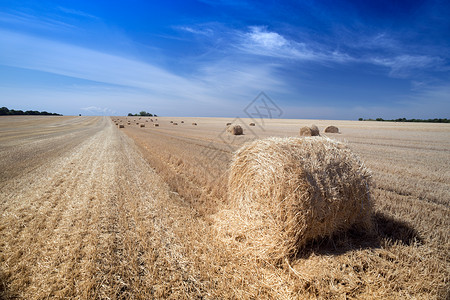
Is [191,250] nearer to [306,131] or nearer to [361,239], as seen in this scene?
[361,239]

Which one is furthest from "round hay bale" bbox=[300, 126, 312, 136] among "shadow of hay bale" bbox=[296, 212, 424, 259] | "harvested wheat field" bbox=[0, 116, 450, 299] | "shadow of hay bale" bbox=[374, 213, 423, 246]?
"shadow of hay bale" bbox=[296, 212, 424, 259]

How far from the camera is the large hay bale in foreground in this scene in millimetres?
3000

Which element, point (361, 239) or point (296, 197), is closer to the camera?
point (296, 197)

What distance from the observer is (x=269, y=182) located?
133 inches

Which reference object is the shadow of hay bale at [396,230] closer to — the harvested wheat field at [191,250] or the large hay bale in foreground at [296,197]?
the harvested wheat field at [191,250]

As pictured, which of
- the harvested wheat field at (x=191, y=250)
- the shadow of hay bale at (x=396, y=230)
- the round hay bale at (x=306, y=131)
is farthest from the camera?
the round hay bale at (x=306, y=131)

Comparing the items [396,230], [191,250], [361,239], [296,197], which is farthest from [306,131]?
[191,250]

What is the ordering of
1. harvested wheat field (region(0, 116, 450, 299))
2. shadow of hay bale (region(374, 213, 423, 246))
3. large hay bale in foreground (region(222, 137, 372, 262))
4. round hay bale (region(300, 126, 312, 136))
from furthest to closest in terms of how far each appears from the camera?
round hay bale (region(300, 126, 312, 136))
shadow of hay bale (region(374, 213, 423, 246))
large hay bale in foreground (region(222, 137, 372, 262))
harvested wheat field (region(0, 116, 450, 299))

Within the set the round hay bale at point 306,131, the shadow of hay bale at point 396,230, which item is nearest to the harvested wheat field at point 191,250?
the shadow of hay bale at point 396,230

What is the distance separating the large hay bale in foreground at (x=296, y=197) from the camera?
3000 mm

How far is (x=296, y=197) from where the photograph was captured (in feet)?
9.90

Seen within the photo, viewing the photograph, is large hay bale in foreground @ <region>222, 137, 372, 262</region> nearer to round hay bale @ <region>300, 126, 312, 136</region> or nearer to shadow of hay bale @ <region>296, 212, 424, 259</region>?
shadow of hay bale @ <region>296, 212, 424, 259</region>

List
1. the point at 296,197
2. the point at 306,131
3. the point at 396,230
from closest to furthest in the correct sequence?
the point at 296,197
the point at 396,230
the point at 306,131

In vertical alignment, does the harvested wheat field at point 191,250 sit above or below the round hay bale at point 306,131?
below
